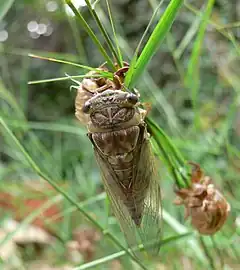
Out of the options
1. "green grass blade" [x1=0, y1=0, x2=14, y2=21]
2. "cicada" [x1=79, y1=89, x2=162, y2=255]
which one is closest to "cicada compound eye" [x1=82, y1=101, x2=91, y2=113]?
"cicada" [x1=79, y1=89, x2=162, y2=255]

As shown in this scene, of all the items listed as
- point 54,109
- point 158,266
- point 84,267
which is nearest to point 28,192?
point 158,266

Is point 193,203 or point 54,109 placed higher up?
point 193,203

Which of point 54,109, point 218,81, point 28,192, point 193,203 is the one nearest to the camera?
point 193,203

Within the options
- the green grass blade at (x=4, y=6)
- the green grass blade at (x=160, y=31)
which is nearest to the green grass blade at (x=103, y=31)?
the green grass blade at (x=160, y=31)

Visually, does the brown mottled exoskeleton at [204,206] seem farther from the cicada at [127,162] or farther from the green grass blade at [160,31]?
the green grass blade at [160,31]

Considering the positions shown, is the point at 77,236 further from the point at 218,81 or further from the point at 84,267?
the point at 218,81

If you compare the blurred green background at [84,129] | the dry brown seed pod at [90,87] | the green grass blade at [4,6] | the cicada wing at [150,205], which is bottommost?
the blurred green background at [84,129]

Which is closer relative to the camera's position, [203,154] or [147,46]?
[147,46]

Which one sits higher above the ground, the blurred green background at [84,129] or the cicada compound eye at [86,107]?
the cicada compound eye at [86,107]
